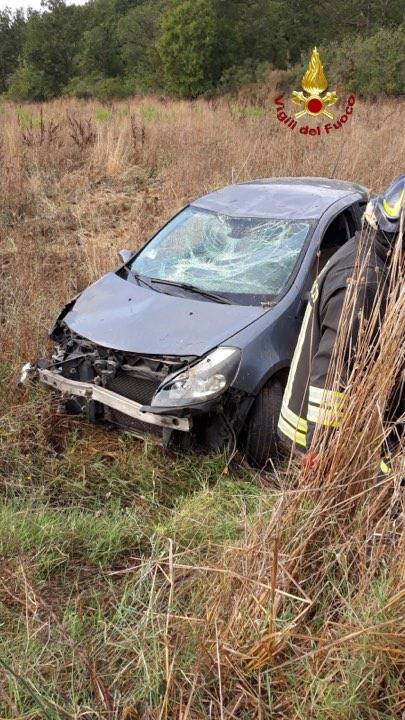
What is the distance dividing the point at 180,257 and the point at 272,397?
1313mm

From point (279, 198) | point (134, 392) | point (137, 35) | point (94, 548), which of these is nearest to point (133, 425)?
point (134, 392)

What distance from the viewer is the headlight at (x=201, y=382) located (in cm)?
323

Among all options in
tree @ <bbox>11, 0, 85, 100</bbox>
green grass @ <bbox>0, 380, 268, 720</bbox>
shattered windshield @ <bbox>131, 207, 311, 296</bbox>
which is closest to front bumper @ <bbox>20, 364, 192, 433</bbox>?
green grass @ <bbox>0, 380, 268, 720</bbox>

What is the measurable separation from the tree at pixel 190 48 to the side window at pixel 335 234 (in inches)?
935

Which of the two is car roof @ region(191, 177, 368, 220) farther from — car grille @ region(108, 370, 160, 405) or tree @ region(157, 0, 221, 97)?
tree @ region(157, 0, 221, 97)

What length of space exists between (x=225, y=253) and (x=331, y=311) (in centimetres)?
224

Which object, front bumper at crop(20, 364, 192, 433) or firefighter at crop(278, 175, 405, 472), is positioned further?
front bumper at crop(20, 364, 192, 433)

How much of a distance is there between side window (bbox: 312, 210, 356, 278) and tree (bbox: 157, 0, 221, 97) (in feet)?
77.9

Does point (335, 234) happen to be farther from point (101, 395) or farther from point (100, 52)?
point (100, 52)

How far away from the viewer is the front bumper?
3.24m

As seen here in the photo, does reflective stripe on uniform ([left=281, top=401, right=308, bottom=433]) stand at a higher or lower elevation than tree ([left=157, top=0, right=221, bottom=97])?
lower

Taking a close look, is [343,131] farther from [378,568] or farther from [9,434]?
[378,568]

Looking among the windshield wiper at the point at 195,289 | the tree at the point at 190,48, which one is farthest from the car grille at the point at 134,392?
the tree at the point at 190,48

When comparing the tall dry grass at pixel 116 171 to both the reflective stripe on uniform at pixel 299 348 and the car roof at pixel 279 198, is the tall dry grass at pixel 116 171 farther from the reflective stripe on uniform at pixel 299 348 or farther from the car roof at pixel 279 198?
the reflective stripe on uniform at pixel 299 348
